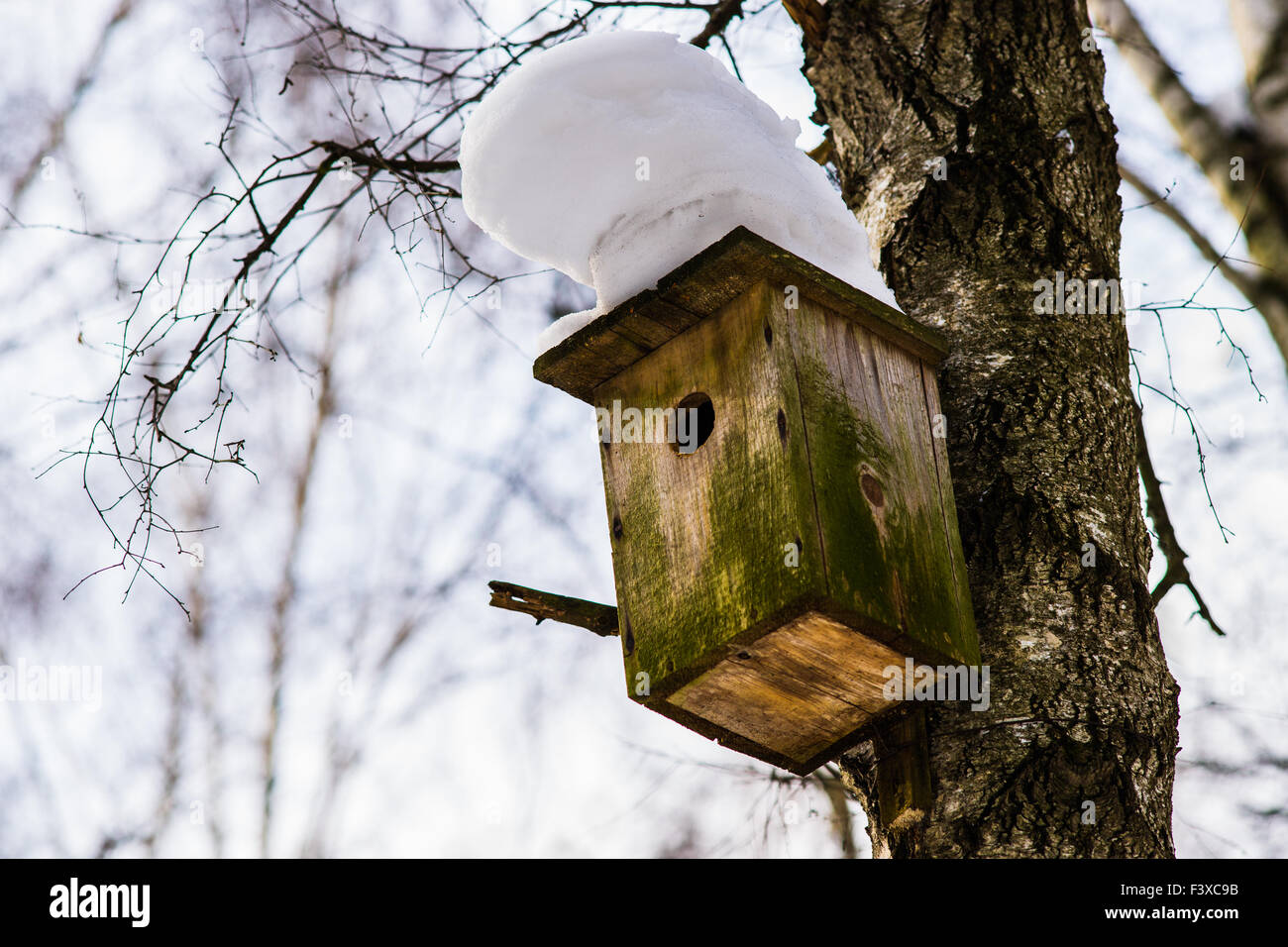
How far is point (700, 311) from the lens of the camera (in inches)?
87.7

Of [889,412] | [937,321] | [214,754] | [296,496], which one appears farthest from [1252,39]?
[214,754]

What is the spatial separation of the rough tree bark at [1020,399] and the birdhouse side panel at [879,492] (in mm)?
120

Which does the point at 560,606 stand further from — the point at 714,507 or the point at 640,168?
the point at 640,168

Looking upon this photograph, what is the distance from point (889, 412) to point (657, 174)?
0.56 m

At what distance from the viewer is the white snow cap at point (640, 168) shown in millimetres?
2186

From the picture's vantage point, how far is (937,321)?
2.46 m

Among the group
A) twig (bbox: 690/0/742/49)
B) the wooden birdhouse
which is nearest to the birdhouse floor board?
the wooden birdhouse

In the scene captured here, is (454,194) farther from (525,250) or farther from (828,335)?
(828,335)

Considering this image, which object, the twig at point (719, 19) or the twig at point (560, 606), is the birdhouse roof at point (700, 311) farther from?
the twig at point (719, 19)

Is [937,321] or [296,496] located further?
[296,496]

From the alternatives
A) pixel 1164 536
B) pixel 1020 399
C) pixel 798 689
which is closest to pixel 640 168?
pixel 1020 399

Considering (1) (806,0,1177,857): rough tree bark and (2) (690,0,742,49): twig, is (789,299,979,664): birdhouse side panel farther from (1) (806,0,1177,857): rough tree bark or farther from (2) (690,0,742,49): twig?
(2) (690,0,742,49): twig

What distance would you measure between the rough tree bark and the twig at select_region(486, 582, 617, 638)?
51 cm

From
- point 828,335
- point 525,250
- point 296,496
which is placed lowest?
point 828,335
